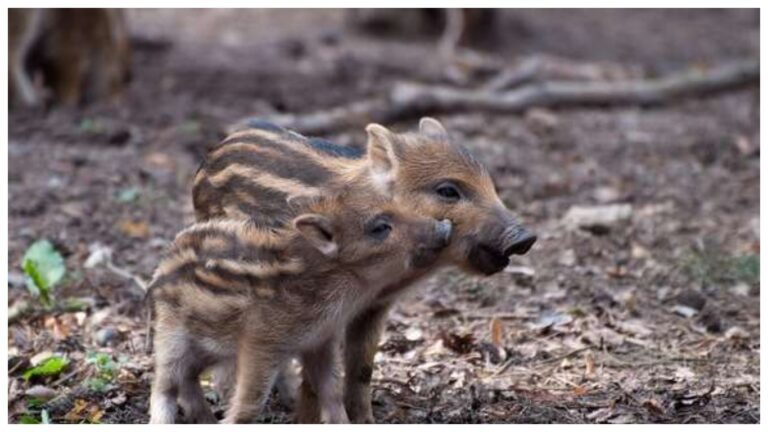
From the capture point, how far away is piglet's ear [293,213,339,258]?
4633 millimetres

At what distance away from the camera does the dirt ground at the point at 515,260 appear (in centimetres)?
543

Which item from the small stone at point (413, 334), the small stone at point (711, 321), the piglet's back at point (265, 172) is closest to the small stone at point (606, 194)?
A: the small stone at point (711, 321)

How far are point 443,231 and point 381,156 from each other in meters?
0.51

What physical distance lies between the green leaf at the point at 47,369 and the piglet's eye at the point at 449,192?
1647 mm

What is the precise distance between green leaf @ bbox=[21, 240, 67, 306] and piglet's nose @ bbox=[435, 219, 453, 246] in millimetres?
2300

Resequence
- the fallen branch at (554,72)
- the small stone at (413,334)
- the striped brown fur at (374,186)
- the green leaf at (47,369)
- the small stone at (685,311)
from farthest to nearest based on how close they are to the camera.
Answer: the fallen branch at (554,72), the small stone at (685,311), the small stone at (413,334), the green leaf at (47,369), the striped brown fur at (374,186)

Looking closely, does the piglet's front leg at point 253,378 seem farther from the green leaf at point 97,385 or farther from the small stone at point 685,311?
the small stone at point 685,311

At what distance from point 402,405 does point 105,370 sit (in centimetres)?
111

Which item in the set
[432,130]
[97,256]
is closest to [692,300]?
[432,130]

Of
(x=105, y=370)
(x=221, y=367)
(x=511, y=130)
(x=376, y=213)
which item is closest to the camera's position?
(x=376, y=213)

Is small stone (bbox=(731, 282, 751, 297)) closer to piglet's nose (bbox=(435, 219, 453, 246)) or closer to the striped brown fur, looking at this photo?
the striped brown fur

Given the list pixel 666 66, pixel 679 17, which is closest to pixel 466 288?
pixel 666 66

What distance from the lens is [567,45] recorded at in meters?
15.3

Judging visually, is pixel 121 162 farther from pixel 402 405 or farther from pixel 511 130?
pixel 402 405
